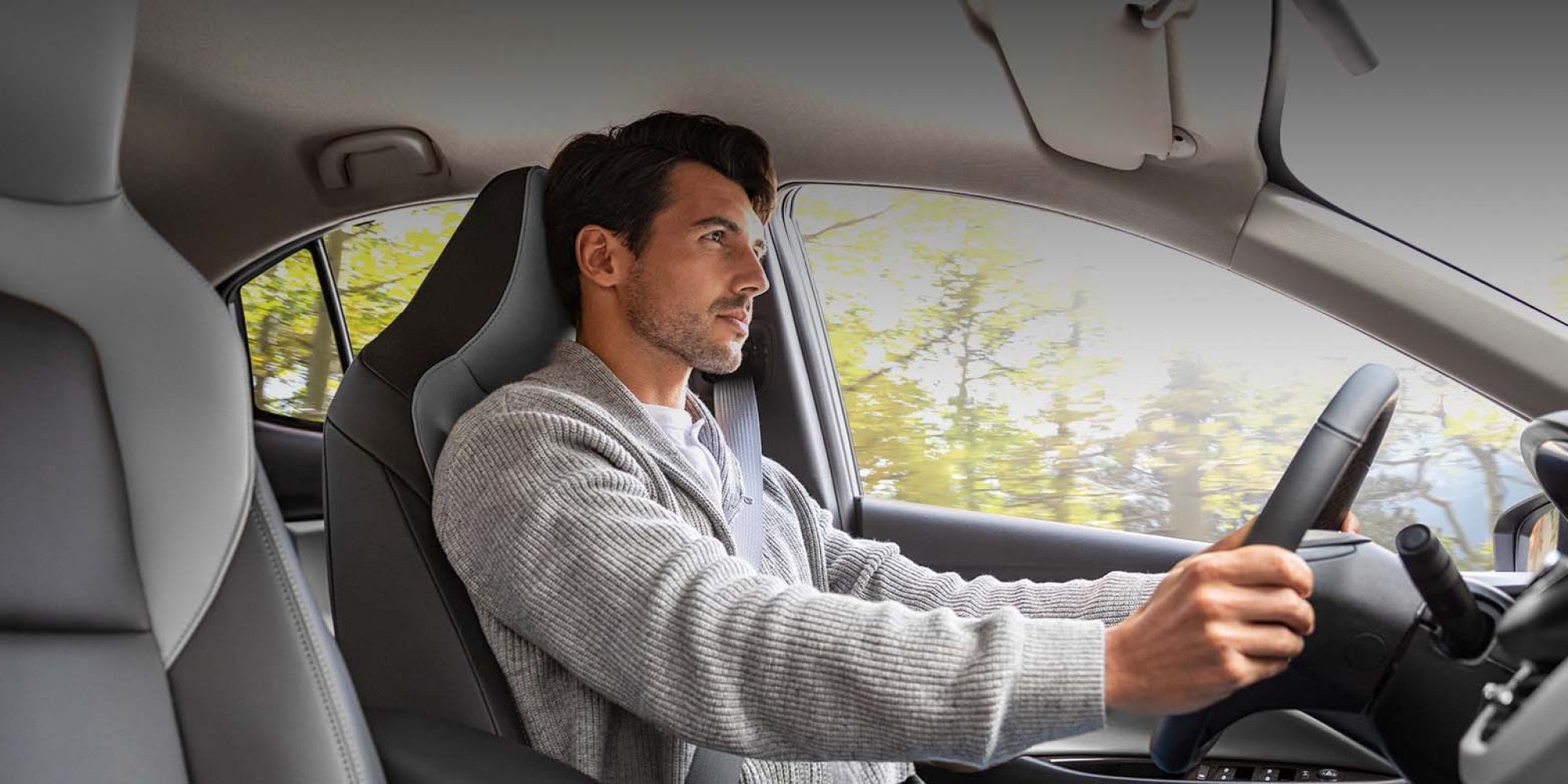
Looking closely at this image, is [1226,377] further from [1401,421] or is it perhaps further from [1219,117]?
[1219,117]

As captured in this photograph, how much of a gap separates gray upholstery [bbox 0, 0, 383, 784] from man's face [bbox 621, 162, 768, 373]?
2.24 ft

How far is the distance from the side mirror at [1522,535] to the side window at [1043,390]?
7.3 inches

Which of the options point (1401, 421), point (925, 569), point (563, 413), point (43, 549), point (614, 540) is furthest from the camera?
point (1401, 421)

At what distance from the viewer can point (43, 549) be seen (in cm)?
90

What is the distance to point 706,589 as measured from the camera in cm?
106

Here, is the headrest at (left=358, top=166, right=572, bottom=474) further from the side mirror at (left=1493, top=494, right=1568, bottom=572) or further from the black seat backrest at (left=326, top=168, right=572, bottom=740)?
the side mirror at (left=1493, top=494, right=1568, bottom=572)

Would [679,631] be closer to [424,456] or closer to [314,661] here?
[314,661]


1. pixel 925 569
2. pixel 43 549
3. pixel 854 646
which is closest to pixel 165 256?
pixel 43 549

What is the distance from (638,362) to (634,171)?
28 cm

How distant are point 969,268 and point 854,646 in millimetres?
1732

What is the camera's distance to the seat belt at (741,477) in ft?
4.25

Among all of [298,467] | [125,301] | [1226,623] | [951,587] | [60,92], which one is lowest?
[298,467]

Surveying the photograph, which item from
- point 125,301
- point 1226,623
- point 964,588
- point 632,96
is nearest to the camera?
point 1226,623

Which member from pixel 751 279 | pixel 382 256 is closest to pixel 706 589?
pixel 751 279
